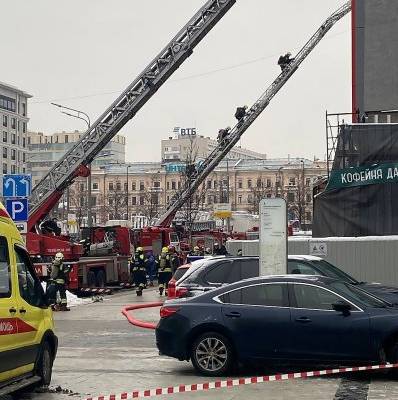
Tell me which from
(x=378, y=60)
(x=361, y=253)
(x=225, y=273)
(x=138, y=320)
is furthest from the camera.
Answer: (x=378, y=60)

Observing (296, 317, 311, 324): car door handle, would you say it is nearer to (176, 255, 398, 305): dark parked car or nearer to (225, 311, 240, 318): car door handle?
(225, 311, 240, 318): car door handle

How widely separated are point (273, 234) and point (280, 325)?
5145mm

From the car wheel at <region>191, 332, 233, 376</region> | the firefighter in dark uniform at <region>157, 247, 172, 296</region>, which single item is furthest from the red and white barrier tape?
the firefighter in dark uniform at <region>157, 247, 172, 296</region>

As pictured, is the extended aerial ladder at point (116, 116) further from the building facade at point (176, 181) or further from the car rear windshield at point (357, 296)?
the building facade at point (176, 181)

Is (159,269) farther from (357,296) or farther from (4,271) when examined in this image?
(4,271)

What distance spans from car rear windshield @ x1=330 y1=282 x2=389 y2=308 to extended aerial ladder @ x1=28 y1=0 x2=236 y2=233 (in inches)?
762

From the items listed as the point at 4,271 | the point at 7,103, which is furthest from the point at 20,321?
the point at 7,103

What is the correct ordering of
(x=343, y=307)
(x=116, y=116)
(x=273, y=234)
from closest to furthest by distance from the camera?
(x=343, y=307)
(x=273, y=234)
(x=116, y=116)

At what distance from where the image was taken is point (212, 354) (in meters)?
11.3

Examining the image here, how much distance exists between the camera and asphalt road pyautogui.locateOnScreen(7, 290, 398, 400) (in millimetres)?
9953

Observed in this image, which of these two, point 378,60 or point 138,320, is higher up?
point 378,60

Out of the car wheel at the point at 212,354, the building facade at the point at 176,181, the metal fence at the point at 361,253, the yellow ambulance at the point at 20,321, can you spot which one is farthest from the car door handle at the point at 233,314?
the building facade at the point at 176,181

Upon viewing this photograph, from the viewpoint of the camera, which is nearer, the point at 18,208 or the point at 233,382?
the point at 233,382

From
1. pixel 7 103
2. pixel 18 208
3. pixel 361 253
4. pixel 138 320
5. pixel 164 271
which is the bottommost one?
pixel 138 320
